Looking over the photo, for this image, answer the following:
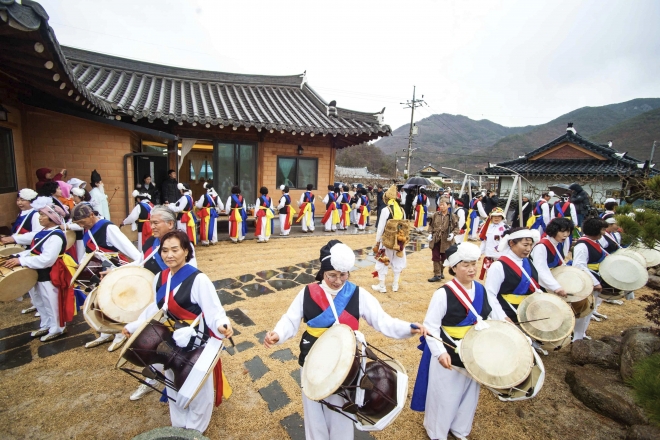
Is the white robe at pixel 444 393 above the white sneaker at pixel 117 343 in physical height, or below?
above

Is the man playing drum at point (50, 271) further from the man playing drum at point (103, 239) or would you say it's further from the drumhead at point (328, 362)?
the drumhead at point (328, 362)

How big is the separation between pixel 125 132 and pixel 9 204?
2.82m

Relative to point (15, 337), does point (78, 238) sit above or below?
above

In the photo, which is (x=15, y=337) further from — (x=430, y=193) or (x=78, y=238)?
(x=430, y=193)

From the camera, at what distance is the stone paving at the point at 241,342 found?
3027 millimetres

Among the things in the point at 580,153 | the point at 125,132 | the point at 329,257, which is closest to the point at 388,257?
the point at 329,257

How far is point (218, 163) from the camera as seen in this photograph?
35.4 ft

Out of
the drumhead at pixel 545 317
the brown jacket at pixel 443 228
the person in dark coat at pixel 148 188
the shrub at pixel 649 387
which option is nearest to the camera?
the shrub at pixel 649 387

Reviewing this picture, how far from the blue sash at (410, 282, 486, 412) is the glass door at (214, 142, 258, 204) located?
9.55m

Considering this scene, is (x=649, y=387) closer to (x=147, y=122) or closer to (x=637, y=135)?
(x=147, y=122)

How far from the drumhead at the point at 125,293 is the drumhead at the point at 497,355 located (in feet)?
8.91

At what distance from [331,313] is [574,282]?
3272 millimetres

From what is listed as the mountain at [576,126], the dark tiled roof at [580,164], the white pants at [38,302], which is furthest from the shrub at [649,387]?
the mountain at [576,126]

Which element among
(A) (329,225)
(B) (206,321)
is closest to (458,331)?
(B) (206,321)
